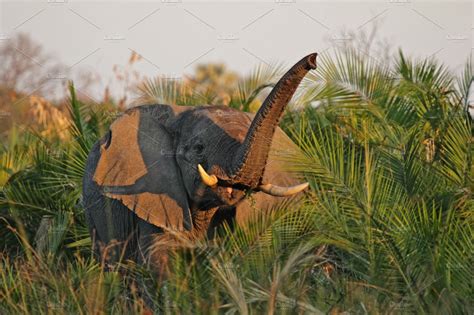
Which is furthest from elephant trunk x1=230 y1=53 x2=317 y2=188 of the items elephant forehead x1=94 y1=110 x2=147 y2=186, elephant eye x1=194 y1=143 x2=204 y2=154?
elephant forehead x1=94 y1=110 x2=147 y2=186

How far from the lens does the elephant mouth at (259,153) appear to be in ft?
27.6

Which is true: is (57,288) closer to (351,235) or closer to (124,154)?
(351,235)

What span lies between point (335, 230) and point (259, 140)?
87 cm

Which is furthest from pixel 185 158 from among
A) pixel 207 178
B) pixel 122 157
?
pixel 207 178

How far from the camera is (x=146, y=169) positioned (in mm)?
9938

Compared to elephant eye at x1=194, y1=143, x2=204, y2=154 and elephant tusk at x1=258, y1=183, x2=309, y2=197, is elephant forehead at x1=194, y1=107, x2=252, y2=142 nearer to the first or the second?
elephant eye at x1=194, y1=143, x2=204, y2=154

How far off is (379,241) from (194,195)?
1.90 meters

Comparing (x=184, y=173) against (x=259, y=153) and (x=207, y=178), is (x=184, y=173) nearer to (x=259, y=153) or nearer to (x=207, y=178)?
(x=207, y=178)

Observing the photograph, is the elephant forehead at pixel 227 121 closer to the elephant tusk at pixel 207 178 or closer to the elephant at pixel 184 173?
the elephant at pixel 184 173

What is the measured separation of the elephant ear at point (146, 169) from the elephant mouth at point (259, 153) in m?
0.69

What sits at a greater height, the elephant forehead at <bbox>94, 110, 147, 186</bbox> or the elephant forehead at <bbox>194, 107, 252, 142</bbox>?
the elephant forehead at <bbox>194, 107, 252, 142</bbox>

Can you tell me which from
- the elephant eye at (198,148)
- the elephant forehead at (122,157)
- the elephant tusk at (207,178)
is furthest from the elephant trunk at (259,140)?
the elephant forehead at (122,157)

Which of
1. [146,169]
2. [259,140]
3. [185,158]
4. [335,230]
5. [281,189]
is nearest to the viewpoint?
[335,230]

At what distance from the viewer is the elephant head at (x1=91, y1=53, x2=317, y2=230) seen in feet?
28.5
